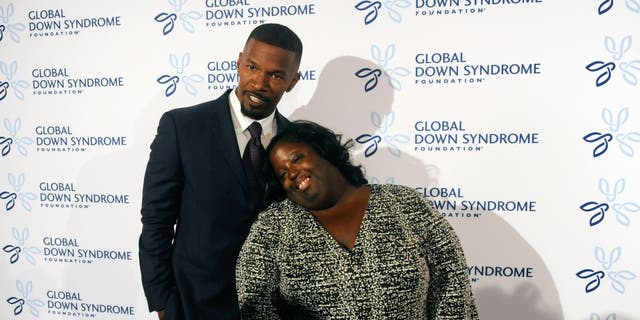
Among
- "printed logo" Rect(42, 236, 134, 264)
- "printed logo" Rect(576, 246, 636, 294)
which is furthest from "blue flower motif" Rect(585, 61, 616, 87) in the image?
"printed logo" Rect(42, 236, 134, 264)

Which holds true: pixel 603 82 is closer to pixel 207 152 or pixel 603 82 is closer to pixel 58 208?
pixel 207 152

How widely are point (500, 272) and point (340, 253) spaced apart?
1.21m

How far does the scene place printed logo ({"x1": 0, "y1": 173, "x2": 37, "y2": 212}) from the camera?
283 cm

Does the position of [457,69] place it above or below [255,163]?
above

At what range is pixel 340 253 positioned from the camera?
138 cm

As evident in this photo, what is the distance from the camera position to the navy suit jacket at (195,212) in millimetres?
1708

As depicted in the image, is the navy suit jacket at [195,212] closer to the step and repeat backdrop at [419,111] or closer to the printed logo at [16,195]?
the step and repeat backdrop at [419,111]

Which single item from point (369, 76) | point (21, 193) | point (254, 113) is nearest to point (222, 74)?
point (369, 76)

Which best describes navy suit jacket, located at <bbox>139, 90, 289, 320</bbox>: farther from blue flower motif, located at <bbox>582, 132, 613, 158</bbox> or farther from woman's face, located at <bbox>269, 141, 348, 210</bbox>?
blue flower motif, located at <bbox>582, 132, 613, 158</bbox>

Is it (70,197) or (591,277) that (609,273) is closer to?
(591,277)

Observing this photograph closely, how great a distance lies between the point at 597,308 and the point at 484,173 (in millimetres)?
769

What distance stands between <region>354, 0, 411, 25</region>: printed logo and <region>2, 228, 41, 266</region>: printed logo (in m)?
2.25

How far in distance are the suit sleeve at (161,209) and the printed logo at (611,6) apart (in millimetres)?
1775

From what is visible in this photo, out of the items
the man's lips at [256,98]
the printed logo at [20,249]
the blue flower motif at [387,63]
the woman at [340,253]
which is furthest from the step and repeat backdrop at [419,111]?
the woman at [340,253]
